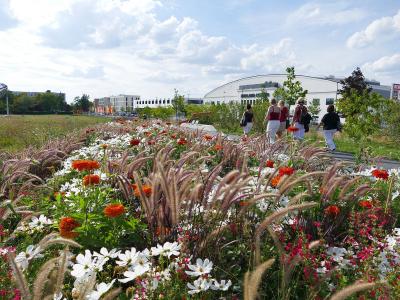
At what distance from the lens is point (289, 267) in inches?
66.4

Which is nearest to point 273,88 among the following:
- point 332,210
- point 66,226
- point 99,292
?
point 332,210

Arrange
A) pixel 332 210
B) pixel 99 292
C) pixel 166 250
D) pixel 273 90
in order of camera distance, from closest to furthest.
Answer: pixel 99 292 → pixel 166 250 → pixel 332 210 → pixel 273 90

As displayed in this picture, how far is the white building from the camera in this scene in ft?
235

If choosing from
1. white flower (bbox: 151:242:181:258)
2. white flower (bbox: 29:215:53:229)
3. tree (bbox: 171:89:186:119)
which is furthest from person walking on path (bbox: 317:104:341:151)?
tree (bbox: 171:89:186:119)

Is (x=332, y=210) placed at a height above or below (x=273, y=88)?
below

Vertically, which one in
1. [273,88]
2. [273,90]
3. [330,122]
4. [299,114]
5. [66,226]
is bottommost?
[66,226]

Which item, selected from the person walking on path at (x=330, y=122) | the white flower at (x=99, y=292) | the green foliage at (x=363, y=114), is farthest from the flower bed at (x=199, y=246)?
the green foliage at (x=363, y=114)

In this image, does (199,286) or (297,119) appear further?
(297,119)

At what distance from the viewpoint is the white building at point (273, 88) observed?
235ft

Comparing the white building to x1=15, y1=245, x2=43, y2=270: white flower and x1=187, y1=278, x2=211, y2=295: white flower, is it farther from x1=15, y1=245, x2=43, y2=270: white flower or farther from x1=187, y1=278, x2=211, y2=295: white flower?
x1=187, y1=278, x2=211, y2=295: white flower

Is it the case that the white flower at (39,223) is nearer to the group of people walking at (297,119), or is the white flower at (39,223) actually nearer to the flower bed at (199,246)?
the flower bed at (199,246)

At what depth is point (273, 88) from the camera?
78000mm

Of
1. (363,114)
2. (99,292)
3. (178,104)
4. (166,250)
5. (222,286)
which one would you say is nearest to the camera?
(99,292)

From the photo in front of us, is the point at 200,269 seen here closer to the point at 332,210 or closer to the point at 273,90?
the point at 332,210
